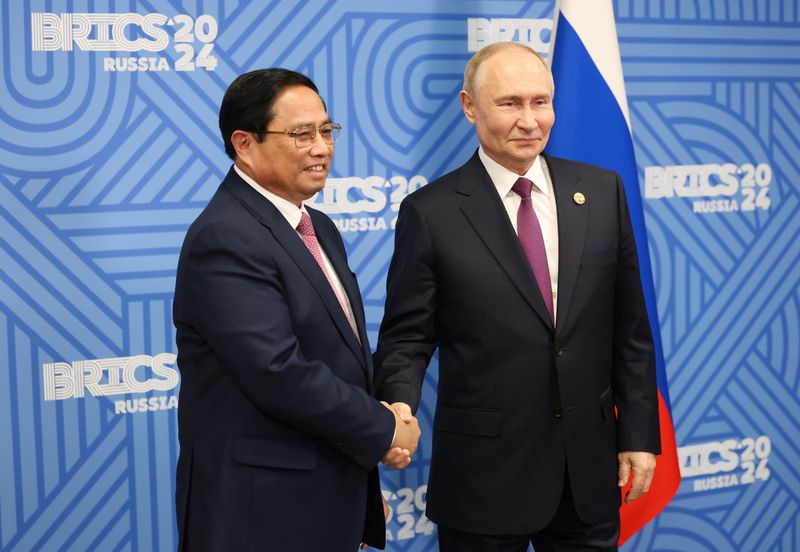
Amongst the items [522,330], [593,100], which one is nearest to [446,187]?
[522,330]

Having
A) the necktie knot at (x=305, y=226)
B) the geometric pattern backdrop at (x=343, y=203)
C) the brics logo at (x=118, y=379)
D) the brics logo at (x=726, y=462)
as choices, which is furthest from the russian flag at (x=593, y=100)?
the brics logo at (x=118, y=379)

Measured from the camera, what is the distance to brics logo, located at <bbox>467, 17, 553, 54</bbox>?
124 inches

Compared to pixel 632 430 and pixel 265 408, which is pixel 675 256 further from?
pixel 265 408

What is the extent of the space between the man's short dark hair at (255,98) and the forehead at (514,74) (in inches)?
17.9

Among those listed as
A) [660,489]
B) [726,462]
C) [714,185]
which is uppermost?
[714,185]

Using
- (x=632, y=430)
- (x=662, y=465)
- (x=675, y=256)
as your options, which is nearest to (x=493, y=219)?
(x=632, y=430)

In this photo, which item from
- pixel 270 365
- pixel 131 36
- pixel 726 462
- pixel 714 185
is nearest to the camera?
pixel 270 365

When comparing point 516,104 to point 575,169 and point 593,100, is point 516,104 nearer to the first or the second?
point 575,169

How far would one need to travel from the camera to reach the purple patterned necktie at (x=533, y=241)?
223 centimetres

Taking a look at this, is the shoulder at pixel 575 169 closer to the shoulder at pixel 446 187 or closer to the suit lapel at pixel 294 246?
the shoulder at pixel 446 187

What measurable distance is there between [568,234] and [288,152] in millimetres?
662

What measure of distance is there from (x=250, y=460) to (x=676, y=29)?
7.47 ft

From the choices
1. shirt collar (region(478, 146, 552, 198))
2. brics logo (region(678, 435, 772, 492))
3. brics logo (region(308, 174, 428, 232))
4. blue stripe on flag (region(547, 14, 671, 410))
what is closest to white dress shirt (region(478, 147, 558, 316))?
shirt collar (region(478, 146, 552, 198))

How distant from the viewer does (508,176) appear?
228 cm
